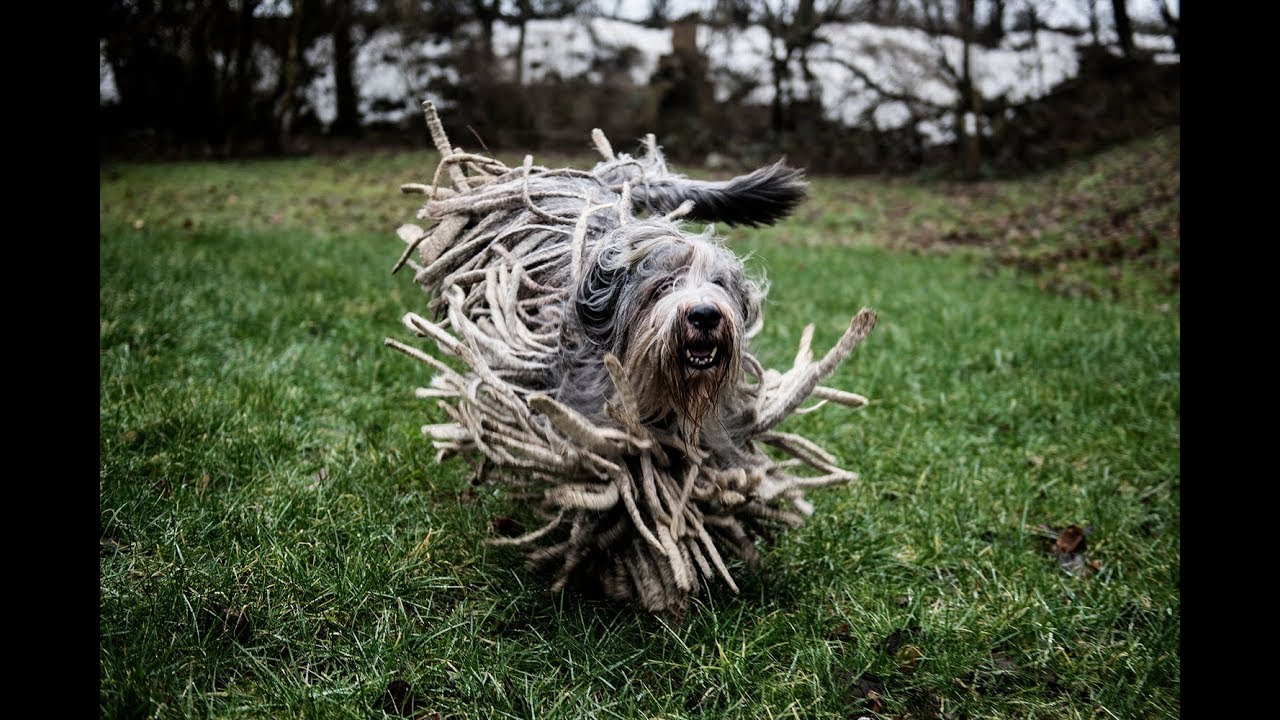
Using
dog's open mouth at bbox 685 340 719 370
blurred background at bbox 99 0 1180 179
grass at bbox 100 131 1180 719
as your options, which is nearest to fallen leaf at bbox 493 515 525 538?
grass at bbox 100 131 1180 719

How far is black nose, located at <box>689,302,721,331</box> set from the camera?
6.69 feet

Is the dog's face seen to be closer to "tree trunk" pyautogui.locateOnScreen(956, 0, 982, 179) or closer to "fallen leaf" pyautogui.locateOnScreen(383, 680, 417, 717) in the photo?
"fallen leaf" pyautogui.locateOnScreen(383, 680, 417, 717)

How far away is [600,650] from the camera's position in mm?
2264

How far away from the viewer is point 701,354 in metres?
2.10

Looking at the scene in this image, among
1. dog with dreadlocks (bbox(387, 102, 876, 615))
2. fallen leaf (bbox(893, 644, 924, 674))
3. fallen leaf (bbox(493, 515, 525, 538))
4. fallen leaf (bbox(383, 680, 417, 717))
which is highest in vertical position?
dog with dreadlocks (bbox(387, 102, 876, 615))

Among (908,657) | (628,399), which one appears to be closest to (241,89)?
(628,399)

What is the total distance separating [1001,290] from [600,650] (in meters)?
6.32

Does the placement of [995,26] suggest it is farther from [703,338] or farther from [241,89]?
[703,338]

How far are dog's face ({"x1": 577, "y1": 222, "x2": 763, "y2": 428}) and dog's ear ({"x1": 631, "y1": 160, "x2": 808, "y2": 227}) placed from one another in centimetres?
71

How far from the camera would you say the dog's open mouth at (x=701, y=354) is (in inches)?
81.7

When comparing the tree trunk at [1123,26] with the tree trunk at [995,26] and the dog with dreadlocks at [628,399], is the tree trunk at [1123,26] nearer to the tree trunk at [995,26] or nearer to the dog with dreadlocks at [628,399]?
the tree trunk at [995,26]

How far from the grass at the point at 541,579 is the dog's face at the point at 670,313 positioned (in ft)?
1.45

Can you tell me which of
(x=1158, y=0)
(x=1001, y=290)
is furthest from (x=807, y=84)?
(x=1001, y=290)
